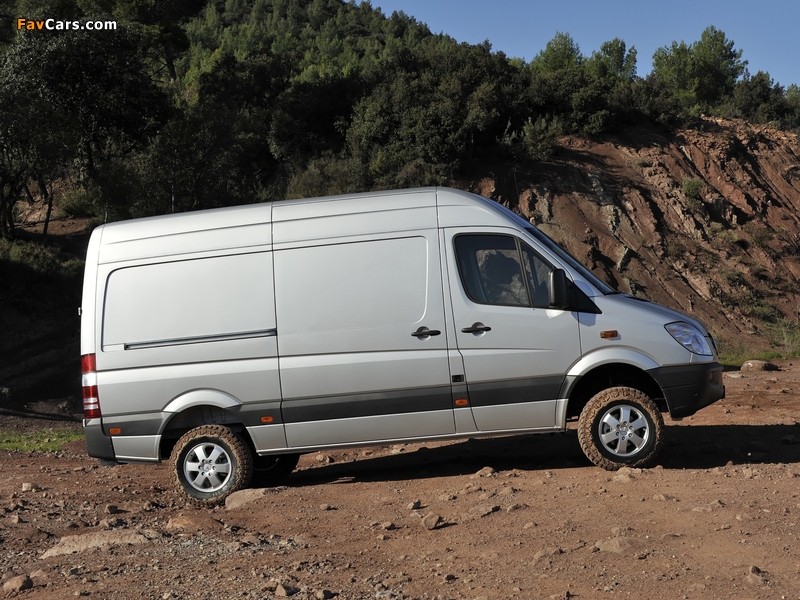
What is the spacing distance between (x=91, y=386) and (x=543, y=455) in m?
4.49

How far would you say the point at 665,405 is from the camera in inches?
305

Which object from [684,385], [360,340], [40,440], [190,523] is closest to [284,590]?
[190,523]

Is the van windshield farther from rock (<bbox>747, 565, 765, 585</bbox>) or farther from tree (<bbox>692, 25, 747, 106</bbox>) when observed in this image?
tree (<bbox>692, 25, 747, 106</bbox>)

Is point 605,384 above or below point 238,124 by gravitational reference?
below

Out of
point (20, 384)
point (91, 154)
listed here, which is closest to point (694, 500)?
point (20, 384)

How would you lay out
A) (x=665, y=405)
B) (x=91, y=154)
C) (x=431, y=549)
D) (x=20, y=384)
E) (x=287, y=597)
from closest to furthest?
(x=287, y=597) → (x=431, y=549) → (x=665, y=405) → (x=20, y=384) → (x=91, y=154)

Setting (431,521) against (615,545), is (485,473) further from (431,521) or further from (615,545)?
(615,545)

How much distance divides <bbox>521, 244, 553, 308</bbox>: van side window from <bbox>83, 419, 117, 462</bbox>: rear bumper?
4.07 meters

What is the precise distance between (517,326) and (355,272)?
4.93 feet

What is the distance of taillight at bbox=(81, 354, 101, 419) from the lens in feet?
24.6

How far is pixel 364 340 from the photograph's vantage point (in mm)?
7230

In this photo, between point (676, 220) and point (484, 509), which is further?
point (676, 220)

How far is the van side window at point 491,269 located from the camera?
7289 mm

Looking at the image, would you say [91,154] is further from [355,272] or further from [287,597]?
[287,597]
